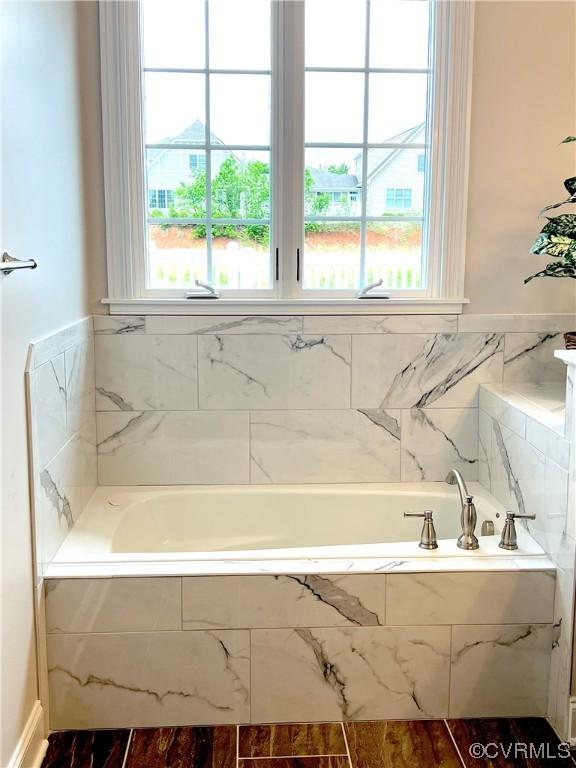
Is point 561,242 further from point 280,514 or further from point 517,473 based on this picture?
point 280,514

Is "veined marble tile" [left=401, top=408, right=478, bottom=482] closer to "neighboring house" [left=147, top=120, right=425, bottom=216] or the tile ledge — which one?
the tile ledge

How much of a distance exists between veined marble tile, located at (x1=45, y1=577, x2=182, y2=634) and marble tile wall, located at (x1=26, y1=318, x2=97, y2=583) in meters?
0.12

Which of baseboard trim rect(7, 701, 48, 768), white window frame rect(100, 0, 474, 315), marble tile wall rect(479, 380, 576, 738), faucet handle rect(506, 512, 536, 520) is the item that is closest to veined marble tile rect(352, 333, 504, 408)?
white window frame rect(100, 0, 474, 315)

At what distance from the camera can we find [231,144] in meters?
3.13

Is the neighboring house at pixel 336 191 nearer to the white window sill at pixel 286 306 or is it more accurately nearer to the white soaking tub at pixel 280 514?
the white window sill at pixel 286 306

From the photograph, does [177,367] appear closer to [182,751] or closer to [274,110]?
[274,110]

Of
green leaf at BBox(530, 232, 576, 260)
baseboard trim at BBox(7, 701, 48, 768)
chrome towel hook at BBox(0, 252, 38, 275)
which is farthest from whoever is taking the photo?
green leaf at BBox(530, 232, 576, 260)

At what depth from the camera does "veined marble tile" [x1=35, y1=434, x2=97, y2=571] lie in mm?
A: 2348

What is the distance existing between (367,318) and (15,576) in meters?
1.68

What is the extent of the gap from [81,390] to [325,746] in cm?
146

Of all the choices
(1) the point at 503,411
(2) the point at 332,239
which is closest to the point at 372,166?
(2) the point at 332,239

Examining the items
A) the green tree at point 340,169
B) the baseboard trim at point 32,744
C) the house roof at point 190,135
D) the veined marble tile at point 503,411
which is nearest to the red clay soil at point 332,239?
the green tree at point 340,169

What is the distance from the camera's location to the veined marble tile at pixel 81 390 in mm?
2738

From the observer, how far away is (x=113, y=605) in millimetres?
2402
